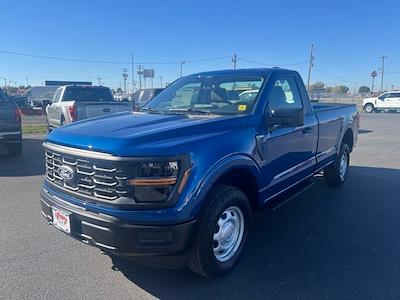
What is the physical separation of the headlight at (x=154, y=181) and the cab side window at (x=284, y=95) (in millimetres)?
1656

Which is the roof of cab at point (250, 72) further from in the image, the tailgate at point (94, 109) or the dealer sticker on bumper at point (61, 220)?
the tailgate at point (94, 109)

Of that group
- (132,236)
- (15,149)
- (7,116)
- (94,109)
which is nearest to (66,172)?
(132,236)

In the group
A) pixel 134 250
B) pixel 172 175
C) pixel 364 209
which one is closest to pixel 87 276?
pixel 134 250

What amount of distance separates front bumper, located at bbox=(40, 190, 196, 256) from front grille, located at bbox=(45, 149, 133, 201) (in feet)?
0.56

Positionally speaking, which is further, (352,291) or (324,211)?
(324,211)

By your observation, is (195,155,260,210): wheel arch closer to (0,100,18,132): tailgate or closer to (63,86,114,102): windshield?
(0,100,18,132): tailgate

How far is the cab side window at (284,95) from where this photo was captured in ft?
13.3

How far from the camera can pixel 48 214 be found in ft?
10.8

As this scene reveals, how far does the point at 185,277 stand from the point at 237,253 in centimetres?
55

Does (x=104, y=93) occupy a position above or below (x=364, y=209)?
above

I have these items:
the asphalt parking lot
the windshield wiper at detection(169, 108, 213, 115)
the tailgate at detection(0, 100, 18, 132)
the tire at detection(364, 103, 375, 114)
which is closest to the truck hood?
the windshield wiper at detection(169, 108, 213, 115)

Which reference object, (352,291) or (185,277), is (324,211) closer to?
(352,291)

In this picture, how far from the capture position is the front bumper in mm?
2664

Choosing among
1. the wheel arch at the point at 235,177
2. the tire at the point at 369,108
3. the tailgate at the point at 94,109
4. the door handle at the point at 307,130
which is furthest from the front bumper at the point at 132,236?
the tire at the point at 369,108
